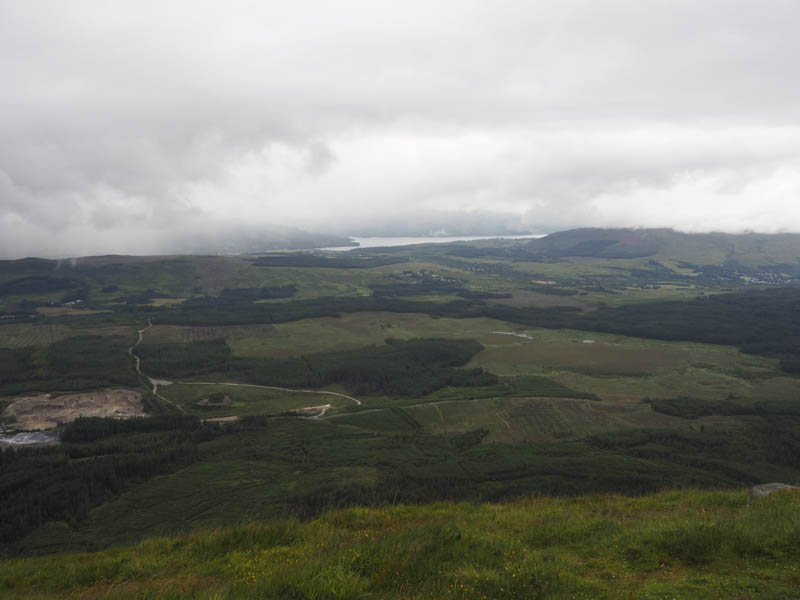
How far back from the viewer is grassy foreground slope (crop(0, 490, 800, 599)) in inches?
498

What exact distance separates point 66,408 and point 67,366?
31.9 meters

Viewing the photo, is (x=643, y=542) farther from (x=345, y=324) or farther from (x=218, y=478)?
(x=345, y=324)

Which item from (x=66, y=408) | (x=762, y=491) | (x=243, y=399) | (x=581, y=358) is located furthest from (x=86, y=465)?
(x=581, y=358)

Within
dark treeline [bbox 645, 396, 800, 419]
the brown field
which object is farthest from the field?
the brown field

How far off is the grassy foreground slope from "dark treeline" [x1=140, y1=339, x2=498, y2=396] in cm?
9563

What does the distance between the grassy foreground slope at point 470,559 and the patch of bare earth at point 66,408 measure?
288ft

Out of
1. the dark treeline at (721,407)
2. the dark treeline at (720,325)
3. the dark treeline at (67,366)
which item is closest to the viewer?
the dark treeline at (721,407)

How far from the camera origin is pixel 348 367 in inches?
5034

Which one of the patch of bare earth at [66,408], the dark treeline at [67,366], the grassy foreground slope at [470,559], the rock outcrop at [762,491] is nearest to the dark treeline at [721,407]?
the rock outcrop at [762,491]

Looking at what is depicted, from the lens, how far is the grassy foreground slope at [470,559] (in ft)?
41.5

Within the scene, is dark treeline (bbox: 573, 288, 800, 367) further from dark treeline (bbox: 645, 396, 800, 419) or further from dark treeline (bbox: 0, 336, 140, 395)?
dark treeline (bbox: 0, 336, 140, 395)

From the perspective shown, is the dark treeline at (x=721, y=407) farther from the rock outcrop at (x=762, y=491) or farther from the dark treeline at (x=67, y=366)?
the dark treeline at (x=67, y=366)

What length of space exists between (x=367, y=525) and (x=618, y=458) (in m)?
62.6

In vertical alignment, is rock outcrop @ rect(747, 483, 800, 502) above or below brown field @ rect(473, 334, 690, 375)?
above
